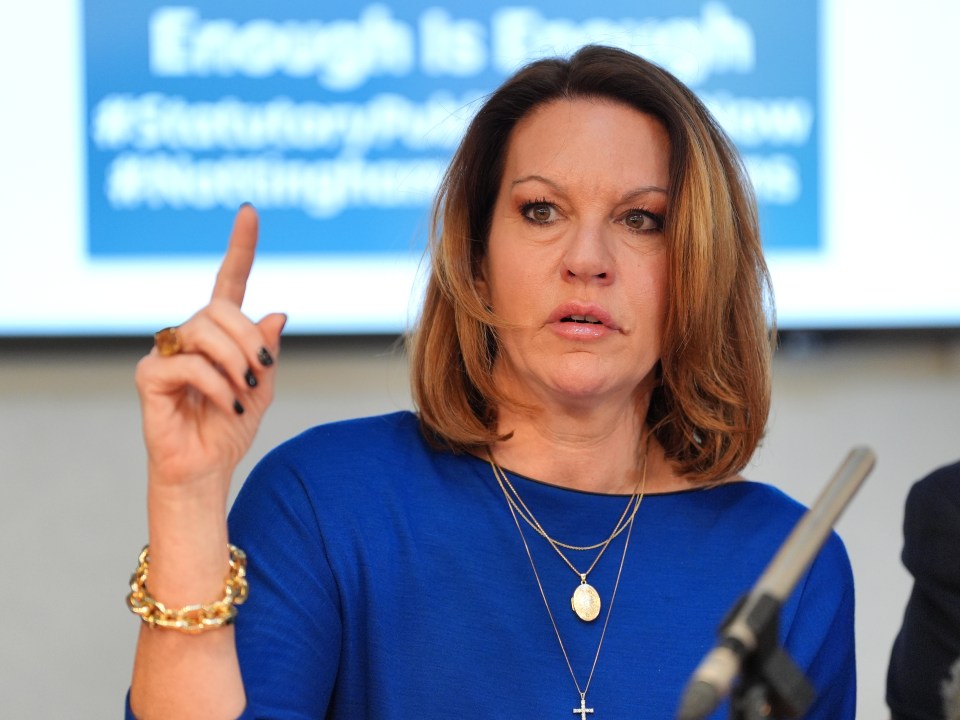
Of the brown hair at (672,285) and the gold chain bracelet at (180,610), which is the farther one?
the brown hair at (672,285)

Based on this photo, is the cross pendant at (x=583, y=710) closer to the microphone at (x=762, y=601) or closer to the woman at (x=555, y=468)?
the woman at (x=555, y=468)

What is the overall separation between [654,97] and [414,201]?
3.34 ft

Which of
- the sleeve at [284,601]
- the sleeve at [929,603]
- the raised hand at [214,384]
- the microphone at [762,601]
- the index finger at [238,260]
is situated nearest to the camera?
the microphone at [762,601]

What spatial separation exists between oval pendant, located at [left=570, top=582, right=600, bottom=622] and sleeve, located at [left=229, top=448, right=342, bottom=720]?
30 cm

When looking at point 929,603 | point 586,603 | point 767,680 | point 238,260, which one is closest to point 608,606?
point 586,603

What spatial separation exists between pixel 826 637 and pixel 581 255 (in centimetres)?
59

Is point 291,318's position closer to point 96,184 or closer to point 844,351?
point 96,184

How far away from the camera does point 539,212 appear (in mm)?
1634

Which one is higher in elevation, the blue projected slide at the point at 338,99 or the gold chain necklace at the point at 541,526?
the blue projected slide at the point at 338,99

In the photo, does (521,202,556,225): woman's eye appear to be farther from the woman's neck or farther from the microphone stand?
the microphone stand

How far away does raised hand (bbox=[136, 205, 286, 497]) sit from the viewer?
1.11 metres

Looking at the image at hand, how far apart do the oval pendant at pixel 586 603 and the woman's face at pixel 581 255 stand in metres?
0.25

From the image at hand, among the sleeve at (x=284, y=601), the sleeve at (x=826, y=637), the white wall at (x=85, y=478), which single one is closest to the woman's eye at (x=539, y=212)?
the sleeve at (x=284, y=601)

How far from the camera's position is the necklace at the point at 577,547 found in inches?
60.6
